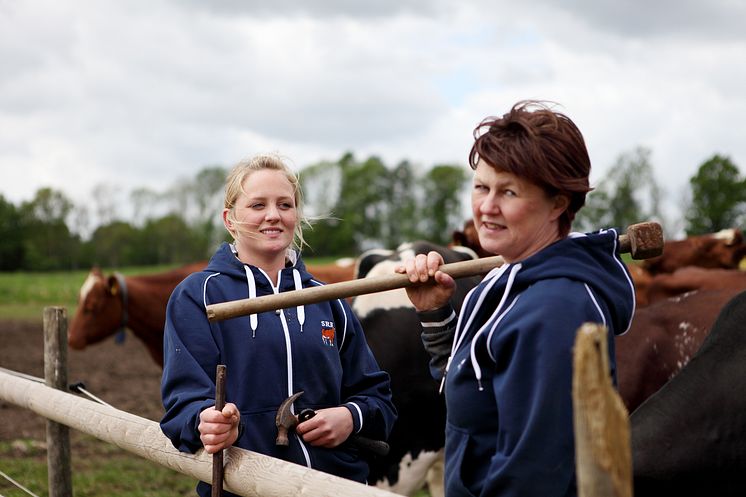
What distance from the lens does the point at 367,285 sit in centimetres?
198

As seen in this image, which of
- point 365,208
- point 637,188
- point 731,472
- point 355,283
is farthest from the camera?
point 365,208

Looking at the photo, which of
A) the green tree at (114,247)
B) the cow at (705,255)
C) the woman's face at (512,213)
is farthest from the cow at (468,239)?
the green tree at (114,247)

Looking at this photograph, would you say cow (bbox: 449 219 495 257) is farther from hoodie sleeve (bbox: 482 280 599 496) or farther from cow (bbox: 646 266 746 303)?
hoodie sleeve (bbox: 482 280 599 496)

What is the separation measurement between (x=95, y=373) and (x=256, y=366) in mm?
9581

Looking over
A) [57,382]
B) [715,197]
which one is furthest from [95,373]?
[715,197]

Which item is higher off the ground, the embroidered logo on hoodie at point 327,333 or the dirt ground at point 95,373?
the embroidered logo on hoodie at point 327,333

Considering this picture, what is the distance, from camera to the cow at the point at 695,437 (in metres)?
2.26

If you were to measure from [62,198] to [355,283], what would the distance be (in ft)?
191

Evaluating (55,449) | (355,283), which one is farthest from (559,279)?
(55,449)

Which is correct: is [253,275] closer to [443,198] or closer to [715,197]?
[715,197]

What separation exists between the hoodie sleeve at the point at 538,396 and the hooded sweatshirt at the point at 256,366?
95 centimetres

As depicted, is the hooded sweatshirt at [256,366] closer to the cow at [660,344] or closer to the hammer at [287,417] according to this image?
the hammer at [287,417]

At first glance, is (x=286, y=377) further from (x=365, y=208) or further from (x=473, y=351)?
(x=365, y=208)

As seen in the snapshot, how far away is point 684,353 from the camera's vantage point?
4.30 m
